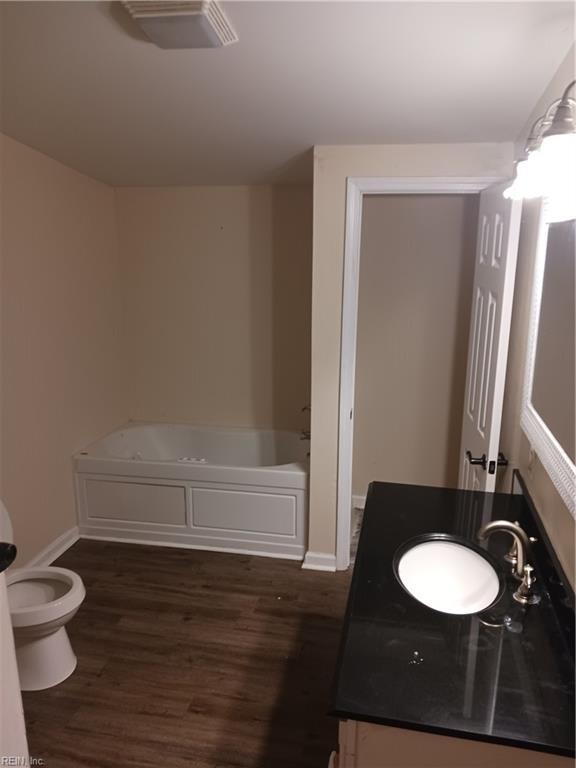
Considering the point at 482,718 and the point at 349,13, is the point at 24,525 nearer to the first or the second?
the point at 482,718

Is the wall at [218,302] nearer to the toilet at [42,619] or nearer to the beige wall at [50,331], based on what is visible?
the beige wall at [50,331]

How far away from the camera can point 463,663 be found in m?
1.11

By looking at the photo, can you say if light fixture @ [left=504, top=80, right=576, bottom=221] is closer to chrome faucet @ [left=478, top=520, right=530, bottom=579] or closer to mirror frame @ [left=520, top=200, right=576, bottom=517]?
mirror frame @ [left=520, top=200, right=576, bottom=517]

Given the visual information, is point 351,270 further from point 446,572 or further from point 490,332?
point 446,572

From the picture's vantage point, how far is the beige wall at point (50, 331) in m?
2.58

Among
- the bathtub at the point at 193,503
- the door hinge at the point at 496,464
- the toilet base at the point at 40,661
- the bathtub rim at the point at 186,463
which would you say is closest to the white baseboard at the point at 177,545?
the bathtub at the point at 193,503

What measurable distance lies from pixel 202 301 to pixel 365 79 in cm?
219

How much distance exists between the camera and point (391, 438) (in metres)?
3.58

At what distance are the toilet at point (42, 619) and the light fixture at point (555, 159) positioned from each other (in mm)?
2011

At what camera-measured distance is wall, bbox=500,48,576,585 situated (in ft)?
4.52

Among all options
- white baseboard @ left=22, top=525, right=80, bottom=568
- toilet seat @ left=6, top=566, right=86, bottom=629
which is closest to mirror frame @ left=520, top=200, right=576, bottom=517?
toilet seat @ left=6, top=566, right=86, bottom=629

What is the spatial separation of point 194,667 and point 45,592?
0.74m

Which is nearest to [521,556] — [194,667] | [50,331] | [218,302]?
[194,667]

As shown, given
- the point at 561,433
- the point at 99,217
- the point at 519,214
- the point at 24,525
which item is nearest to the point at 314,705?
the point at 561,433
